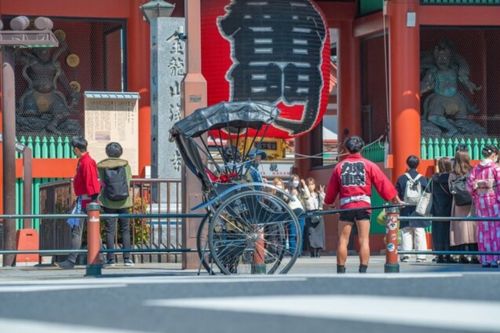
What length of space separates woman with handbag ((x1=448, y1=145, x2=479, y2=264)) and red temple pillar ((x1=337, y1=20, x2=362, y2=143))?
9.66 meters

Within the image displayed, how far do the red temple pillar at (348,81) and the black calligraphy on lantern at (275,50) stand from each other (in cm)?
552

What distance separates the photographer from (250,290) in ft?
33.5

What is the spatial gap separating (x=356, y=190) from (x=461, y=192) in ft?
14.2

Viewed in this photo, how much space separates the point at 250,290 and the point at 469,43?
19.2 m

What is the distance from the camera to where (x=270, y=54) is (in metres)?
23.0

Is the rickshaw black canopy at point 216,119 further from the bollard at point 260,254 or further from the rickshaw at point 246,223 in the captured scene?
the bollard at point 260,254

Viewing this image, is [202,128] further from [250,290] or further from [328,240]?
[328,240]

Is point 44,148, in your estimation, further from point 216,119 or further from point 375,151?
point 216,119

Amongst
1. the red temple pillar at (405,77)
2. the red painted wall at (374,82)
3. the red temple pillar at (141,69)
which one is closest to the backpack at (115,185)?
the red temple pillar at (141,69)

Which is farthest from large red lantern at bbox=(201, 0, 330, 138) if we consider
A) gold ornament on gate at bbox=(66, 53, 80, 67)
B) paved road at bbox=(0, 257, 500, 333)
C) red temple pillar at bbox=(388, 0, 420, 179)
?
paved road at bbox=(0, 257, 500, 333)

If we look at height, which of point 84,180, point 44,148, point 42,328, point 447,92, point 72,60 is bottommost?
point 42,328

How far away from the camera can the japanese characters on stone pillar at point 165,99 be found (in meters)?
20.7

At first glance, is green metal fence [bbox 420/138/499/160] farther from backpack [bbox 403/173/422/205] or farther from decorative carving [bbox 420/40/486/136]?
backpack [bbox 403/173/422/205]

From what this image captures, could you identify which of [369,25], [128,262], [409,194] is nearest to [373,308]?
[128,262]
